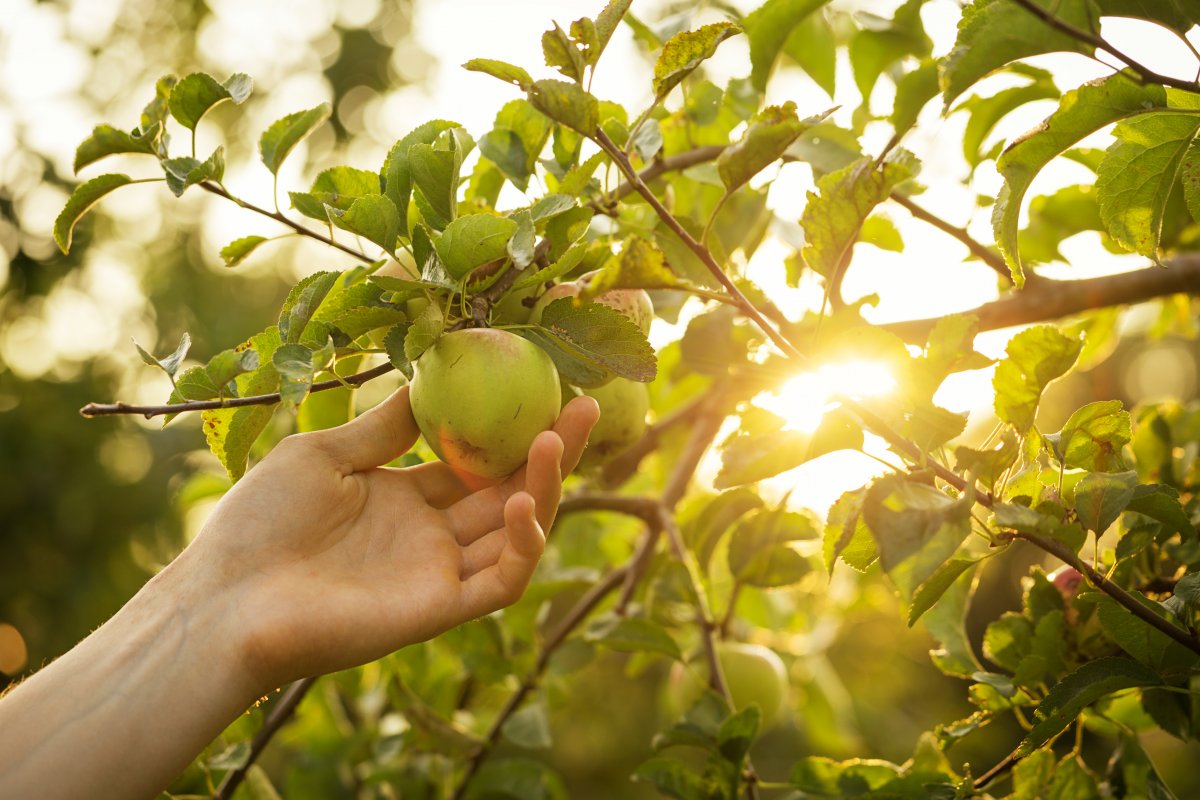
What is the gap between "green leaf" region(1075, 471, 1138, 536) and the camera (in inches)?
25.8

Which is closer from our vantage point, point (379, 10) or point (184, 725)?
point (184, 725)

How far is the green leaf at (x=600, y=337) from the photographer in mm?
693

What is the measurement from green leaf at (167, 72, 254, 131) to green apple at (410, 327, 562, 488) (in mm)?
284

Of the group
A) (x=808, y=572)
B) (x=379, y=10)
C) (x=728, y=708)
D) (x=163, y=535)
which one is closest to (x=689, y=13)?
(x=808, y=572)

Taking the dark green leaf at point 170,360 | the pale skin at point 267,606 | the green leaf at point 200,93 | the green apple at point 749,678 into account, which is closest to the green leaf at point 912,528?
the pale skin at point 267,606

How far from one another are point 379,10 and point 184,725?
34.8ft

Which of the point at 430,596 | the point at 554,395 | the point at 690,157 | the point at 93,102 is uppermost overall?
the point at 93,102

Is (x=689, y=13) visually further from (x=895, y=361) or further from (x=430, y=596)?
(x=430, y=596)

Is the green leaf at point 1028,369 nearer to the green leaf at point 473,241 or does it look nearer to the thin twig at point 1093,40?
the thin twig at point 1093,40

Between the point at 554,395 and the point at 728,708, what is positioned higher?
the point at 554,395

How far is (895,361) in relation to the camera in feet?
2.19

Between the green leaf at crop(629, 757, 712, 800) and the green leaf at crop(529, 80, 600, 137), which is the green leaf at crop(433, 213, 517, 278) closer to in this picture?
the green leaf at crop(529, 80, 600, 137)

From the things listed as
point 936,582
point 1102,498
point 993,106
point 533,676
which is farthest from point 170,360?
point 993,106

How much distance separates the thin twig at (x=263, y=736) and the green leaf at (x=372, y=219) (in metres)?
0.61
